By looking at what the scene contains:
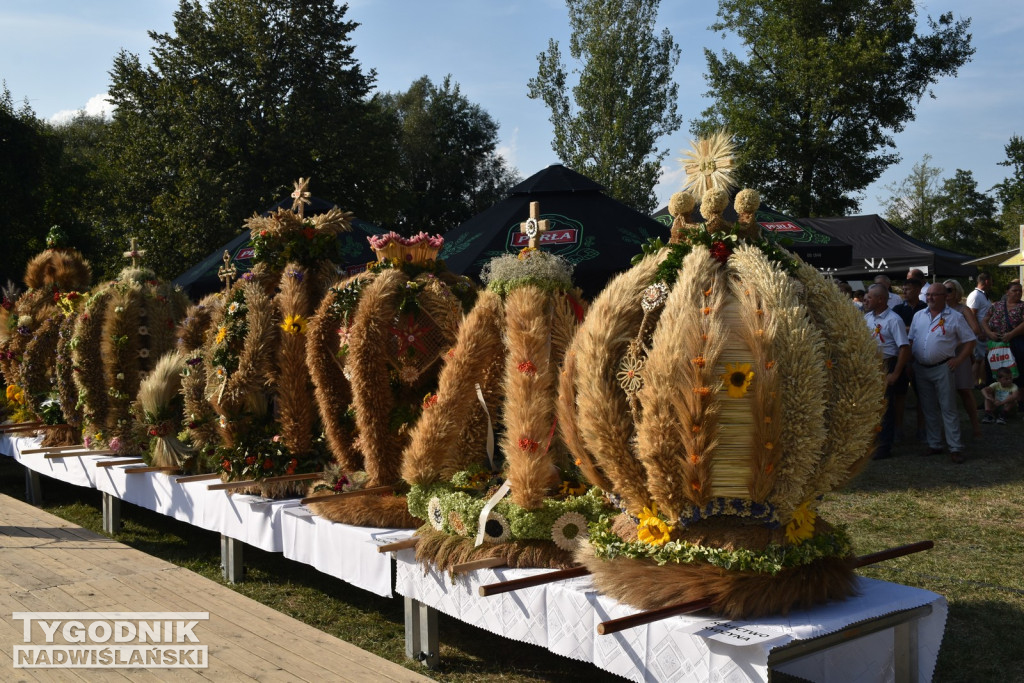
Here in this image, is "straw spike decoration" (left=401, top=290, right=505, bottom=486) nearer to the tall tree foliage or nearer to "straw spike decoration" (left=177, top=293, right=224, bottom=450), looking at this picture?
"straw spike decoration" (left=177, top=293, right=224, bottom=450)

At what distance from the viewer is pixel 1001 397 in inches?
420

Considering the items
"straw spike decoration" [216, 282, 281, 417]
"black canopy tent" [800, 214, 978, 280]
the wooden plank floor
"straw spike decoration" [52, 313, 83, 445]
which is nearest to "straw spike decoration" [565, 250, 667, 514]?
the wooden plank floor

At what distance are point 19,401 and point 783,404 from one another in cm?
930

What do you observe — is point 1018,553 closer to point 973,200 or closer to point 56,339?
point 56,339

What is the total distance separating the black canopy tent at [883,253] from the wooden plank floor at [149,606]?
9.71 m

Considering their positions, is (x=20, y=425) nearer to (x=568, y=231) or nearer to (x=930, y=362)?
(x=568, y=231)

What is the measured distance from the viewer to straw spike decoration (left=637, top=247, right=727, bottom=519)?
10.8 feet

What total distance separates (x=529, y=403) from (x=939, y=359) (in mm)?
6071

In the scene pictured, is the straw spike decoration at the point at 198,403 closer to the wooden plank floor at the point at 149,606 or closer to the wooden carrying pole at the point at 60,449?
the wooden plank floor at the point at 149,606

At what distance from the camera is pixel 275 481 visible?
5.86 meters

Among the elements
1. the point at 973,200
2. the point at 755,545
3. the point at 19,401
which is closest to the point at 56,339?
the point at 19,401

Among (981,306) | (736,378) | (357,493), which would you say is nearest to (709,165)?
(736,378)

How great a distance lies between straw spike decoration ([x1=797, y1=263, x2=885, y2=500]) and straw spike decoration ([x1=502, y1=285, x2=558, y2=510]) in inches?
48.5

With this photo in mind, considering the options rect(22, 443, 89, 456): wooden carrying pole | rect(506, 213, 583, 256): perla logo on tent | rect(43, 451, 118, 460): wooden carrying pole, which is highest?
rect(506, 213, 583, 256): perla logo on tent
